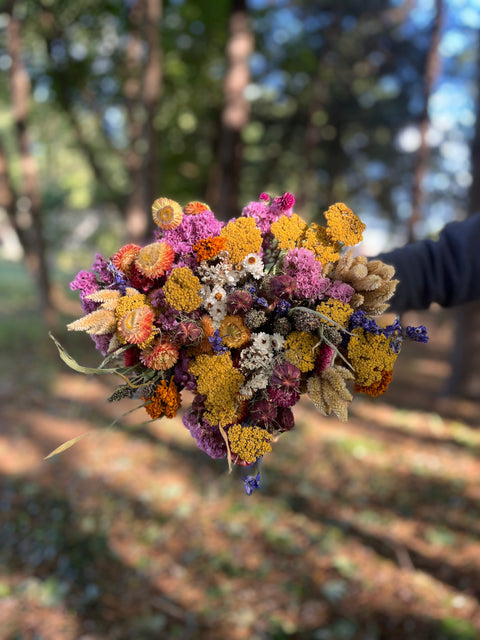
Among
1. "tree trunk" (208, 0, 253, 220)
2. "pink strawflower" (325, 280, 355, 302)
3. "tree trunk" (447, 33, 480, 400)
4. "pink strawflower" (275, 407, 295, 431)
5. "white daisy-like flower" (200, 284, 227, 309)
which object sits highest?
"tree trunk" (208, 0, 253, 220)

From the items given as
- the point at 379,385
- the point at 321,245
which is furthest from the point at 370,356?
the point at 321,245

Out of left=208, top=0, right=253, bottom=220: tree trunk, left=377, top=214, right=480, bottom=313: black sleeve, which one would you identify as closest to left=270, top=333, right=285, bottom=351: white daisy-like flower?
left=377, top=214, right=480, bottom=313: black sleeve

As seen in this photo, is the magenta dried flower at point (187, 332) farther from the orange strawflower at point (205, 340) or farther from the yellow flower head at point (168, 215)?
the yellow flower head at point (168, 215)

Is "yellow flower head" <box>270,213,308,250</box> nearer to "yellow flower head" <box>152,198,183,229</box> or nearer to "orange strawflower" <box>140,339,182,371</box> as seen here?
"yellow flower head" <box>152,198,183,229</box>

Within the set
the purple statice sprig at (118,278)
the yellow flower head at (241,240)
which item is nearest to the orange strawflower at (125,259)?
the purple statice sprig at (118,278)

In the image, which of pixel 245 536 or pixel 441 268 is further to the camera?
pixel 245 536

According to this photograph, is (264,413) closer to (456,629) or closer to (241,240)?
(241,240)
